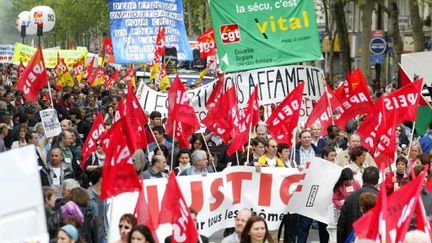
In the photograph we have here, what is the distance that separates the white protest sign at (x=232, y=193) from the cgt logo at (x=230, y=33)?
7036mm

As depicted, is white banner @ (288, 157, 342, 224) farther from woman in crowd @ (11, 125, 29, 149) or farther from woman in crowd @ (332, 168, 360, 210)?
woman in crowd @ (11, 125, 29, 149)

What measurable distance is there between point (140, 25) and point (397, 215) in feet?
75.8

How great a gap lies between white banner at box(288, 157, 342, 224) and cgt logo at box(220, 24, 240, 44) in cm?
703

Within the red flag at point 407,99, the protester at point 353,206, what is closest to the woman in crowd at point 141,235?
the protester at point 353,206

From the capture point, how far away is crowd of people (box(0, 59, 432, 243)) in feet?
36.1

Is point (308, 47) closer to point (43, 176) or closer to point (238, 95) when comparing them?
point (238, 95)

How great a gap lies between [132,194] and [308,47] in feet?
29.8

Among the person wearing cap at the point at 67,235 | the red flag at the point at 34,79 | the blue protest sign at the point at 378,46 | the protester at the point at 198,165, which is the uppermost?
the person wearing cap at the point at 67,235

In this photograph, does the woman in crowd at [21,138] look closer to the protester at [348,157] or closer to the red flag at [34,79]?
the red flag at [34,79]

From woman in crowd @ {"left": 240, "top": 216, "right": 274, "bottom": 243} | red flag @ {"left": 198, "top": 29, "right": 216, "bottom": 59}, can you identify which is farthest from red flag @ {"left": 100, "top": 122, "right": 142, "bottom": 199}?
red flag @ {"left": 198, "top": 29, "right": 216, "bottom": 59}

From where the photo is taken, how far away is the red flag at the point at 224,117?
59.2 ft

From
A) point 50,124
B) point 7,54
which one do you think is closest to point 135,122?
point 50,124

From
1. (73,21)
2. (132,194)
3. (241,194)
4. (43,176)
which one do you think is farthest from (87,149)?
(73,21)

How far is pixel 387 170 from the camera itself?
15664mm
